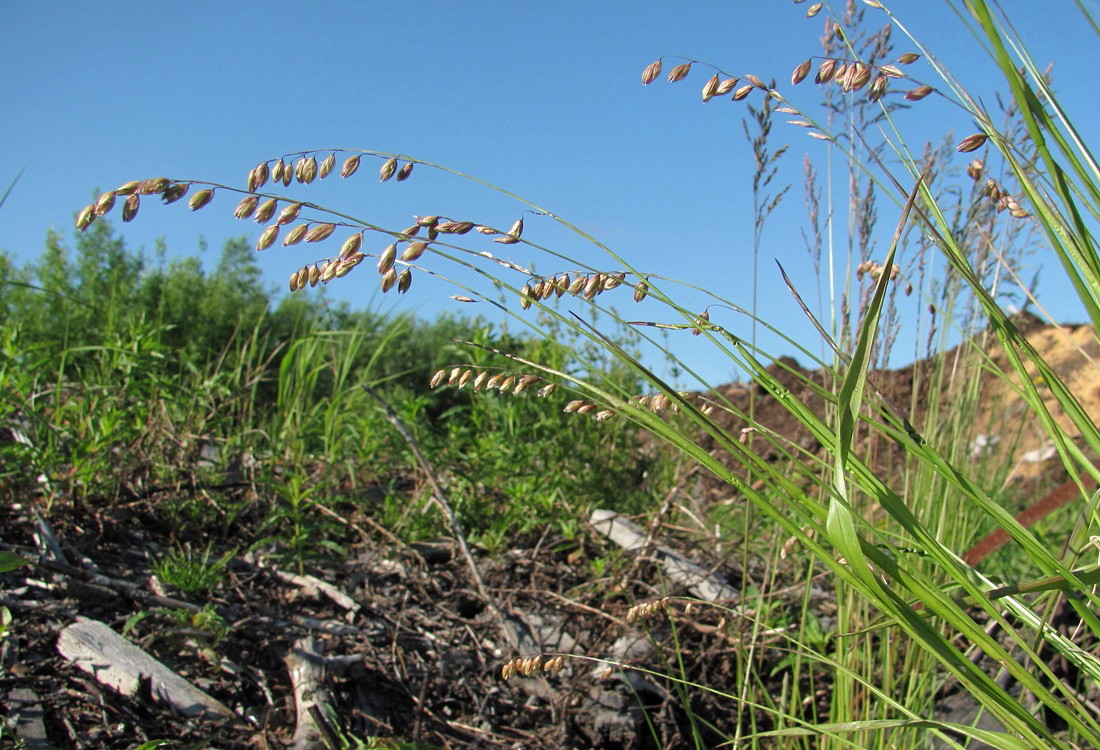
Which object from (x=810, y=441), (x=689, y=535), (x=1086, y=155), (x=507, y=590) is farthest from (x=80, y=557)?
(x=810, y=441)

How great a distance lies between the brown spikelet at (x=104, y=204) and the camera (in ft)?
3.97

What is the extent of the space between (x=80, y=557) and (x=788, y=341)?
2141 millimetres

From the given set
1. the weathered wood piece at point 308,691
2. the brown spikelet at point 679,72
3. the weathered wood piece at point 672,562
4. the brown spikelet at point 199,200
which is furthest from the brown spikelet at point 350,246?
the weathered wood piece at point 672,562

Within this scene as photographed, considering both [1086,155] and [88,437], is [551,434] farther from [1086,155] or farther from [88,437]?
[1086,155]

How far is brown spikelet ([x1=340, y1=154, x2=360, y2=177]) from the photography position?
1.33 meters

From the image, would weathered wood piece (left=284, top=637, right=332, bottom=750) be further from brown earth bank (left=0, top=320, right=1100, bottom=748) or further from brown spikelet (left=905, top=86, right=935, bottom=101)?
brown spikelet (left=905, top=86, right=935, bottom=101)

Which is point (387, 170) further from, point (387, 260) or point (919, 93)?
point (919, 93)

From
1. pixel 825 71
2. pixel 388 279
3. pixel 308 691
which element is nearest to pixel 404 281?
pixel 388 279

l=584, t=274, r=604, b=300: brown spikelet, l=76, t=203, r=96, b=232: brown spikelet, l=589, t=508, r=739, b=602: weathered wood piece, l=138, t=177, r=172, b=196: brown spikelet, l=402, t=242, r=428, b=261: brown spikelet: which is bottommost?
l=589, t=508, r=739, b=602: weathered wood piece

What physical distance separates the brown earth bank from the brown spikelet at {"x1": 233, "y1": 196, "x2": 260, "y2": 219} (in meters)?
1.08

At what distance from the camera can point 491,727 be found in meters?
2.16

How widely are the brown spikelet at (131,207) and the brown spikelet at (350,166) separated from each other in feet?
1.01

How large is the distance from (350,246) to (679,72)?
63cm

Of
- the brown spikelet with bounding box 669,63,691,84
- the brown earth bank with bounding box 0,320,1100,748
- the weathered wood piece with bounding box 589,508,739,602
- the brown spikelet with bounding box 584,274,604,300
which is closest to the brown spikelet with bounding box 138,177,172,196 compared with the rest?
the brown spikelet with bounding box 584,274,604,300
